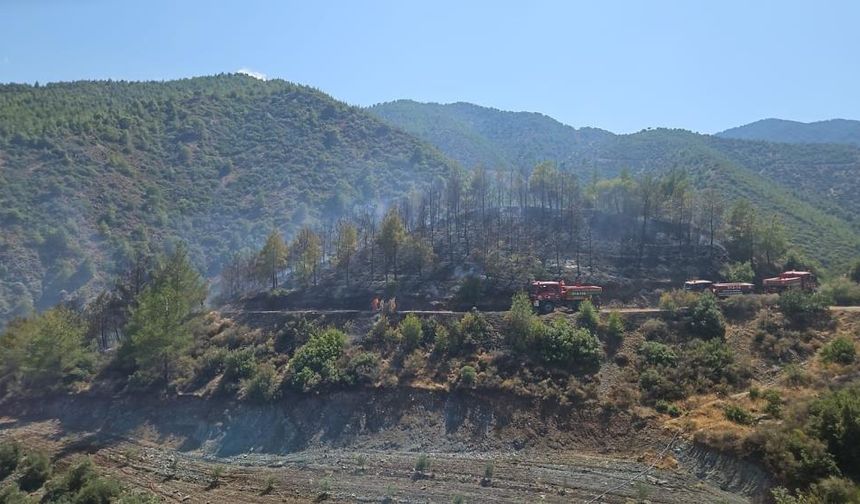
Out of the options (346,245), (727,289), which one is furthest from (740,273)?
(346,245)

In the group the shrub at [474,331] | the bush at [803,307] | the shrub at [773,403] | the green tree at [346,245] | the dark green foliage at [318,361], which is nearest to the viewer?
the shrub at [773,403]

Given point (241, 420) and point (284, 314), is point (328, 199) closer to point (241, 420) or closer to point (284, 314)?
point (284, 314)

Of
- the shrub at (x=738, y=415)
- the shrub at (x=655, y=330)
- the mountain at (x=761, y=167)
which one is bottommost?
the shrub at (x=738, y=415)

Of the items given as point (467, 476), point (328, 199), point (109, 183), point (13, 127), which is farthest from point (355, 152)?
point (467, 476)

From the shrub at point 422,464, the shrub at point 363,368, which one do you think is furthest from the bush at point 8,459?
the shrub at point 422,464

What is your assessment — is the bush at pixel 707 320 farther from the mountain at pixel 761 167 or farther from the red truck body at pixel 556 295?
the mountain at pixel 761 167

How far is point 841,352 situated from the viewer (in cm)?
3328

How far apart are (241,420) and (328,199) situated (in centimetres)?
8906

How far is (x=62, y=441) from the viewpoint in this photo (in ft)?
132

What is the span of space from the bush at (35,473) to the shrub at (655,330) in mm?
39837

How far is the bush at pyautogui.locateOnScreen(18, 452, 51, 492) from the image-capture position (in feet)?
105

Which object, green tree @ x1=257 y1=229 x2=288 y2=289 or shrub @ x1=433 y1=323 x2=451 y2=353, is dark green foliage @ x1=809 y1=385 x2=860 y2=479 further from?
green tree @ x1=257 y1=229 x2=288 y2=289

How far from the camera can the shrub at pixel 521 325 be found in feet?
135

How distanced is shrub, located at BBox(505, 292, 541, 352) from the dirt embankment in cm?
552
